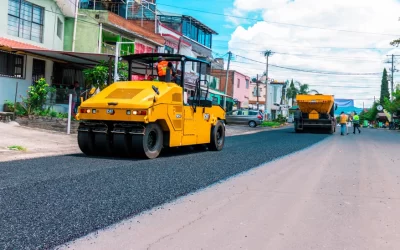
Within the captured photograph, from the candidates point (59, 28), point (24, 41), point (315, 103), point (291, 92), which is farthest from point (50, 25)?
point (291, 92)

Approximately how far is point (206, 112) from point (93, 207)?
7.33 m

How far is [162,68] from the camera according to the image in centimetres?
1125

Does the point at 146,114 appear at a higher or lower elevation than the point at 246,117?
lower

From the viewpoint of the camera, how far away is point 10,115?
16.4m

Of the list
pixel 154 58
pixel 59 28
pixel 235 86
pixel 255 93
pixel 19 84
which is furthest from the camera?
pixel 255 93

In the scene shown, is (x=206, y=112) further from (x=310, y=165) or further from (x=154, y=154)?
(x=310, y=165)

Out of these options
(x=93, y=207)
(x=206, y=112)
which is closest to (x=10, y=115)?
(x=206, y=112)

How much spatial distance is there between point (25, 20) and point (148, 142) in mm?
13494

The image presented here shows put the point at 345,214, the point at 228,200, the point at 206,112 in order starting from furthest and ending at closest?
the point at 206,112 < the point at 228,200 < the point at 345,214

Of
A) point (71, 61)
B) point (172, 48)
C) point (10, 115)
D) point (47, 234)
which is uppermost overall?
point (172, 48)

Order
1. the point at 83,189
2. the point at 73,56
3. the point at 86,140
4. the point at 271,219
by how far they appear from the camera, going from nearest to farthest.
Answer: the point at 271,219 < the point at 83,189 < the point at 86,140 < the point at 73,56

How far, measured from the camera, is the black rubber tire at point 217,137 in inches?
505

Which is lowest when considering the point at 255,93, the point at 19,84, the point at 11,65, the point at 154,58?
the point at 19,84

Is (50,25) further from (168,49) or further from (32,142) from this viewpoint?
(168,49)
